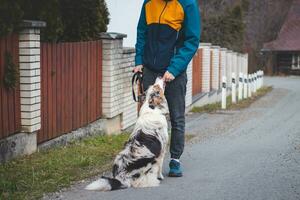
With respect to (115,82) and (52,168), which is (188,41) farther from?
(115,82)

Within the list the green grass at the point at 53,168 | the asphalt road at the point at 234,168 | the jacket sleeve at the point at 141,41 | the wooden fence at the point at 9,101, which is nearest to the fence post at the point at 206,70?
the asphalt road at the point at 234,168

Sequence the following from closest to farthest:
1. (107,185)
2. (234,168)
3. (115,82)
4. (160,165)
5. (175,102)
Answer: (107,185)
(160,165)
(175,102)
(234,168)
(115,82)

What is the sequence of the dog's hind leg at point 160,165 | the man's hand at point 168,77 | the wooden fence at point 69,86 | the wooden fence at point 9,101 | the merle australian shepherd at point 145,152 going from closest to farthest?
the merle australian shepherd at point 145,152, the dog's hind leg at point 160,165, the man's hand at point 168,77, the wooden fence at point 9,101, the wooden fence at point 69,86

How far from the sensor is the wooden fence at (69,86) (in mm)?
8328

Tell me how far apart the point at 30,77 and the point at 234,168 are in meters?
2.83

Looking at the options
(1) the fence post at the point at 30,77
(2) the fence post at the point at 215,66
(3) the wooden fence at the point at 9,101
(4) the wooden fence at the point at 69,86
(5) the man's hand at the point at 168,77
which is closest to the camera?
(5) the man's hand at the point at 168,77

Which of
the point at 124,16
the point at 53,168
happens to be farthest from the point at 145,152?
the point at 124,16

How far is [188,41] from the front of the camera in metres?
6.43

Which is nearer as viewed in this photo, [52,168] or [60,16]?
[52,168]

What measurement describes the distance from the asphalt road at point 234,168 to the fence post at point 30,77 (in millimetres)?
1642

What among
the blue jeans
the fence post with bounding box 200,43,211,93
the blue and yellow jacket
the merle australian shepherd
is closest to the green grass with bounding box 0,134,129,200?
the merle australian shepherd

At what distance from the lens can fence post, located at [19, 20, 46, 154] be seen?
7.57 m

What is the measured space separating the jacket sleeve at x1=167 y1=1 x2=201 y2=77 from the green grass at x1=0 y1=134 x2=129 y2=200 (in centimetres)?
165

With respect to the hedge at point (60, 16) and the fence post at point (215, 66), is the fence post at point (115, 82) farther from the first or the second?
the fence post at point (215, 66)
